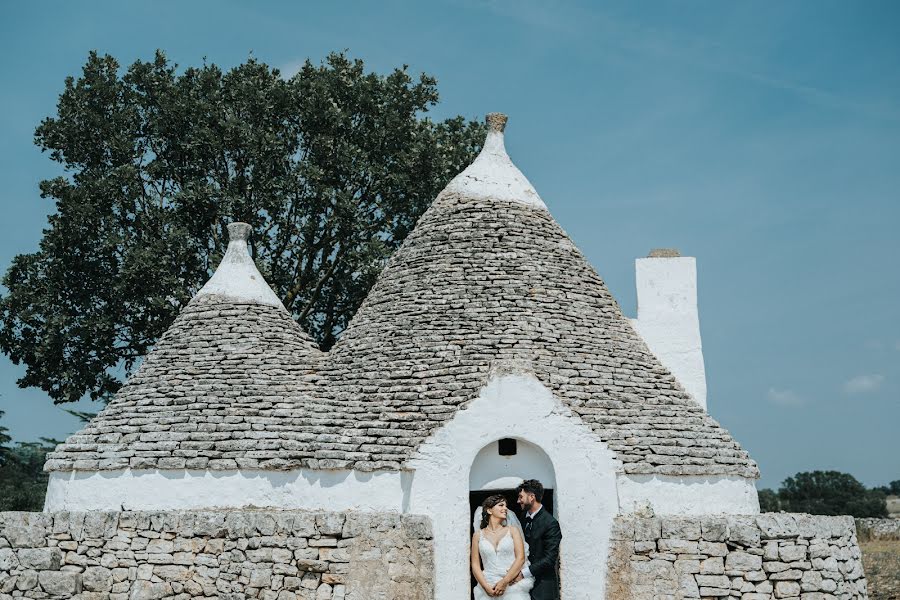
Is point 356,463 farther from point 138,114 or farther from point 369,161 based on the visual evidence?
point 138,114

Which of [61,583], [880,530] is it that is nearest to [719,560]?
[61,583]

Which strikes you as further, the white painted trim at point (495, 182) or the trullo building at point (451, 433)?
the white painted trim at point (495, 182)

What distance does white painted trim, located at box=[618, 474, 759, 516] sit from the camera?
31.7 ft

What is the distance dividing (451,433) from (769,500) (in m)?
36.6

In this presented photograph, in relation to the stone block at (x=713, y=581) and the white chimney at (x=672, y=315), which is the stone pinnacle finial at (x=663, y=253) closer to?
the white chimney at (x=672, y=315)

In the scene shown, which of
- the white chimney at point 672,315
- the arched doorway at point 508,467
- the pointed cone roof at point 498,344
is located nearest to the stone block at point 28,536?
A: the pointed cone roof at point 498,344

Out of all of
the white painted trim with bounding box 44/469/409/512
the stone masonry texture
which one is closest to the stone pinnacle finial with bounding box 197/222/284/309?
the stone masonry texture

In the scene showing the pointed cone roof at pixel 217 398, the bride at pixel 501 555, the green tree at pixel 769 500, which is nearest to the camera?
the bride at pixel 501 555

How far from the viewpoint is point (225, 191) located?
1883 cm

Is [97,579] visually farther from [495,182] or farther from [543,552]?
[495,182]

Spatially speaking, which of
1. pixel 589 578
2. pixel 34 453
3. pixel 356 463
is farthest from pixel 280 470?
pixel 34 453

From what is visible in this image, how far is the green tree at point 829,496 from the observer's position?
132 feet

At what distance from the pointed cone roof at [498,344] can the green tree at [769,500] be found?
29.2m

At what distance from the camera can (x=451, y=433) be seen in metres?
9.68
